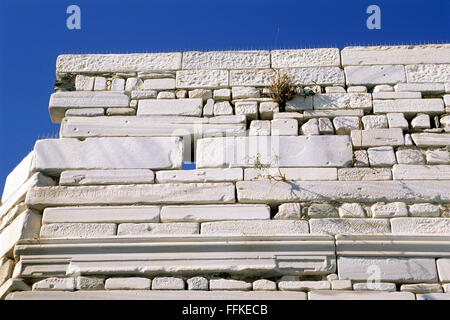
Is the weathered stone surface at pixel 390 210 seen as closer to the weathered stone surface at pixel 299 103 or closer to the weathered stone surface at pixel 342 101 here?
the weathered stone surface at pixel 342 101

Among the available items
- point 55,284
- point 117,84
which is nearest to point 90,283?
point 55,284

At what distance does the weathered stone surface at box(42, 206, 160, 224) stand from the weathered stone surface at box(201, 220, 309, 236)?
508mm

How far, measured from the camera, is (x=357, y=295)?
472 cm

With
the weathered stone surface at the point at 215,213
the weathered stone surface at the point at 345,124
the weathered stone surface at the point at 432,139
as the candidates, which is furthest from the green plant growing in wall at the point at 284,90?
the weathered stone surface at the point at 215,213

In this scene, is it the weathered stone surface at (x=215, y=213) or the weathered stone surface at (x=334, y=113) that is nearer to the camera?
the weathered stone surface at (x=215, y=213)

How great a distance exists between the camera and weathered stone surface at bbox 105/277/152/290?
488 cm

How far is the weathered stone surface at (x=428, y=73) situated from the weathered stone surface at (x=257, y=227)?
80.7 inches

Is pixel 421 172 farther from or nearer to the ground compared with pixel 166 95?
nearer to the ground

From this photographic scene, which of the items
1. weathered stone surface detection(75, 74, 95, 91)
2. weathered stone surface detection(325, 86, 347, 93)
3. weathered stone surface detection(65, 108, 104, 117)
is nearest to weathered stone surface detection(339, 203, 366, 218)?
weathered stone surface detection(325, 86, 347, 93)

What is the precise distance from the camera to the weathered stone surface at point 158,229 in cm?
515

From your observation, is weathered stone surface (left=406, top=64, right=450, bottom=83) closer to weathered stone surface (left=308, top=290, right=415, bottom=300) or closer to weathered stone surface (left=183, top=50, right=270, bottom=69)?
weathered stone surface (left=183, top=50, right=270, bottom=69)

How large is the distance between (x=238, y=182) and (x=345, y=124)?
47.9 inches

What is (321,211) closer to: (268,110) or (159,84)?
(268,110)
